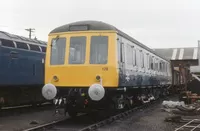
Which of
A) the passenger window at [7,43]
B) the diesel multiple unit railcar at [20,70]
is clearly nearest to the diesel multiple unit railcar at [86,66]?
the passenger window at [7,43]

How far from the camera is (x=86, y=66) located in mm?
10891

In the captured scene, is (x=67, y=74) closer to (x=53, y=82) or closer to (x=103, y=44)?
(x=53, y=82)

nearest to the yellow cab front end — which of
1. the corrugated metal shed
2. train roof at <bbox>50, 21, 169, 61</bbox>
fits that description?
train roof at <bbox>50, 21, 169, 61</bbox>

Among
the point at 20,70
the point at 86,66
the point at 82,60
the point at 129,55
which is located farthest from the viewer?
the point at 20,70

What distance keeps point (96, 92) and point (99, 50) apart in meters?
1.53

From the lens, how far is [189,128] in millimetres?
10047

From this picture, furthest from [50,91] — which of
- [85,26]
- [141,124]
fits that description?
[141,124]

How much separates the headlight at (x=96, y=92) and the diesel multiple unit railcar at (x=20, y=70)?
4.33m

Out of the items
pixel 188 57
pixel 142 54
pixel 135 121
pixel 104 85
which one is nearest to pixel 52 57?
pixel 104 85

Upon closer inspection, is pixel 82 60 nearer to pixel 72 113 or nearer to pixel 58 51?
pixel 58 51

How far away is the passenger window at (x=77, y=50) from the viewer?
36.5ft

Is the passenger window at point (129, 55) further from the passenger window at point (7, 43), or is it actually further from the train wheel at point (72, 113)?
the passenger window at point (7, 43)

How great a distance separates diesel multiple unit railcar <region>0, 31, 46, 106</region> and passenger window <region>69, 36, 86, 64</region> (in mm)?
3165

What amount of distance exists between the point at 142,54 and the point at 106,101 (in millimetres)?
4122
